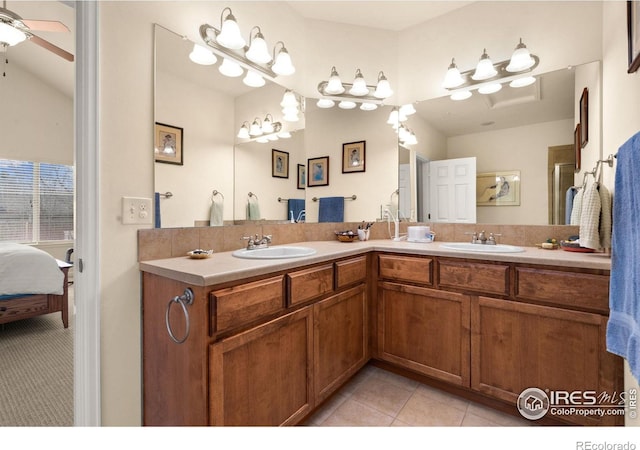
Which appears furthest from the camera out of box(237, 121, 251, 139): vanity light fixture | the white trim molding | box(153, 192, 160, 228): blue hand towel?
box(237, 121, 251, 139): vanity light fixture

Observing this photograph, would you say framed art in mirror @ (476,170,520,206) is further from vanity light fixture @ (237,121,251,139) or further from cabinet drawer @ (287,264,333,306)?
vanity light fixture @ (237,121,251,139)

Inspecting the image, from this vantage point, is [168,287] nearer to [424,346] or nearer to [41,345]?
[424,346]

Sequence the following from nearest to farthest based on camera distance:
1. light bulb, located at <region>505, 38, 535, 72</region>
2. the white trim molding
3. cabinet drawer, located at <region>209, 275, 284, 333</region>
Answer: cabinet drawer, located at <region>209, 275, 284, 333</region>
the white trim molding
light bulb, located at <region>505, 38, 535, 72</region>

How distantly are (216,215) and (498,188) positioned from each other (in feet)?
6.53

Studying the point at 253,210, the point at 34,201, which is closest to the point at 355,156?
the point at 253,210

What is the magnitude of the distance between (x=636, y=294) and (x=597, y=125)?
1.33m

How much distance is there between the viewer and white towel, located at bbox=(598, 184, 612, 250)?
135 cm

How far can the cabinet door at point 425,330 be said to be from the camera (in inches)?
67.2

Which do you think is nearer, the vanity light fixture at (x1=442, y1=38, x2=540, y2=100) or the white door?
the vanity light fixture at (x1=442, y1=38, x2=540, y2=100)

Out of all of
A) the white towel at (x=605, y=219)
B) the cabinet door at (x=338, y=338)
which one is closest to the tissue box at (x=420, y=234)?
the cabinet door at (x=338, y=338)

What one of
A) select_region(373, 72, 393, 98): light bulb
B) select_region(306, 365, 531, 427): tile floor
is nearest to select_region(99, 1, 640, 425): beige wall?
select_region(306, 365, 531, 427): tile floor

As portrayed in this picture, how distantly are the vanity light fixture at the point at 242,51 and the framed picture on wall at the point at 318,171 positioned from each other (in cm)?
69

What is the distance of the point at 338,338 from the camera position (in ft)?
5.61

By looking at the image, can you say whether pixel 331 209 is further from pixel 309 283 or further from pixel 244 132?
pixel 309 283
